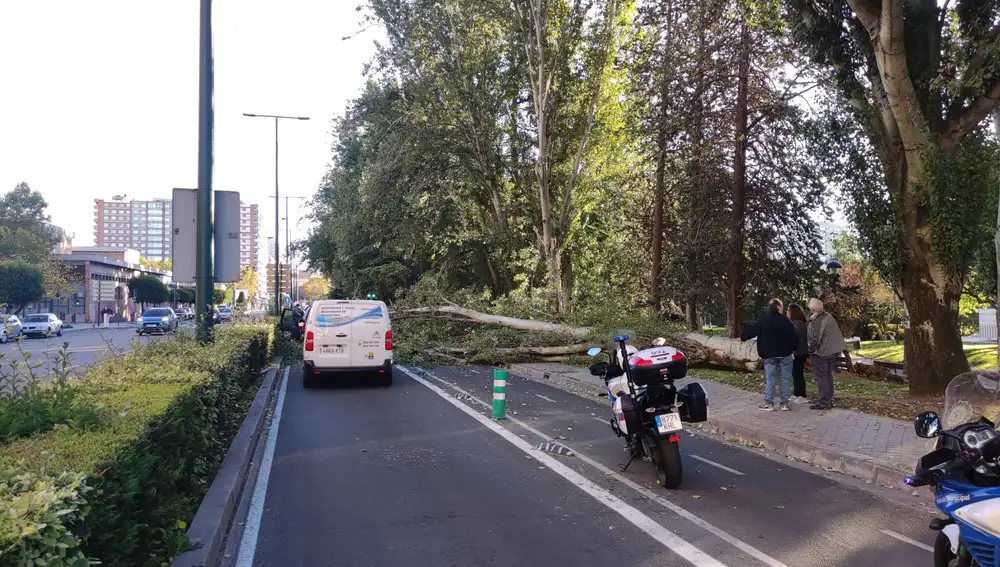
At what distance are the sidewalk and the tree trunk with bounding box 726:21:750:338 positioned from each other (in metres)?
8.18

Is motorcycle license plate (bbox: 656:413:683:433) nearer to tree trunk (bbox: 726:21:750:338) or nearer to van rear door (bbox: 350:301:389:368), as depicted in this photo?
van rear door (bbox: 350:301:389:368)

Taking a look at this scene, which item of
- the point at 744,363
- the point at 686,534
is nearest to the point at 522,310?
the point at 744,363

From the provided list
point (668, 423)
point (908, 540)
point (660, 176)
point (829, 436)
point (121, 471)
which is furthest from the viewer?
point (660, 176)

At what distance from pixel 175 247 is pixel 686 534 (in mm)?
8517

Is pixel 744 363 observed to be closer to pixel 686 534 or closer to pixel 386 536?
pixel 686 534

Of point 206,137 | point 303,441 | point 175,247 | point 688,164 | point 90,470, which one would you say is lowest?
point 303,441

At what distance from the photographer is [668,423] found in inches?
272

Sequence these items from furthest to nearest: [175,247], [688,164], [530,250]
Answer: [530,250]
[688,164]
[175,247]

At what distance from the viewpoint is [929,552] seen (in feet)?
17.2

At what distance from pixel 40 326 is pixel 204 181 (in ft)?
122

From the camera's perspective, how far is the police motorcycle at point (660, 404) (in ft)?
22.9

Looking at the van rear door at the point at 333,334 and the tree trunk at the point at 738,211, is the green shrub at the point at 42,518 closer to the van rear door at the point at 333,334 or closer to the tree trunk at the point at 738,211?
the van rear door at the point at 333,334

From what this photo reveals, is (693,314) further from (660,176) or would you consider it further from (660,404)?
(660,404)

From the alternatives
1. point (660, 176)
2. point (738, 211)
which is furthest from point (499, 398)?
point (660, 176)
